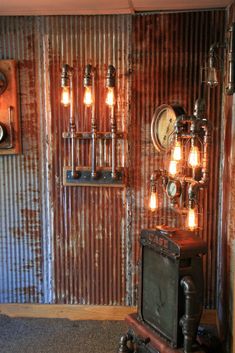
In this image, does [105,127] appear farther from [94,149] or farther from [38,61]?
[38,61]

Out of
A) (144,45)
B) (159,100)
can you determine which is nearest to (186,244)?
(159,100)

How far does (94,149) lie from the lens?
3.02m

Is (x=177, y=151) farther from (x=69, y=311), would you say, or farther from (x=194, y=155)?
(x=69, y=311)

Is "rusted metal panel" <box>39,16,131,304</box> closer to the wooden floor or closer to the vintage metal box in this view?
the wooden floor

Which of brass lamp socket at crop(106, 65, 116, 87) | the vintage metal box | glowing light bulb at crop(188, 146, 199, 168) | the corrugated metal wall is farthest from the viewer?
the corrugated metal wall

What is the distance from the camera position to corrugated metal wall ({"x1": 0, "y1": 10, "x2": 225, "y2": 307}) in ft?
9.62

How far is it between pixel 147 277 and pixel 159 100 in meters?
1.37

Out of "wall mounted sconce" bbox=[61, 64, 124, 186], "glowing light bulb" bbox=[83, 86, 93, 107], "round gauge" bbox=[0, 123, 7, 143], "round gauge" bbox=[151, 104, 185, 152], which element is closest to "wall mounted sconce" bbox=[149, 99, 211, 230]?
"round gauge" bbox=[151, 104, 185, 152]

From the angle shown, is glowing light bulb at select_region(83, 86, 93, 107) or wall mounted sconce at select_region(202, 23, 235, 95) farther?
glowing light bulb at select_region(83, 86, 93, 107)

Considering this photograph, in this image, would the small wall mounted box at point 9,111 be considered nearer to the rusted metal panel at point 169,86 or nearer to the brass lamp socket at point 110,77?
the brass lamp socket at point 110,77

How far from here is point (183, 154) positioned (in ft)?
8.91

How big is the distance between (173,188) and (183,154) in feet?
0.91

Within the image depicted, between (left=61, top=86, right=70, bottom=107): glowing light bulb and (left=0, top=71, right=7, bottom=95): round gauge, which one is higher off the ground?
(left=0, top=71, right=7, bottom=95): round gauge

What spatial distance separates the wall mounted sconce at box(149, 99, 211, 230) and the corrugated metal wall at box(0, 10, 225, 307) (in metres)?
0.15
